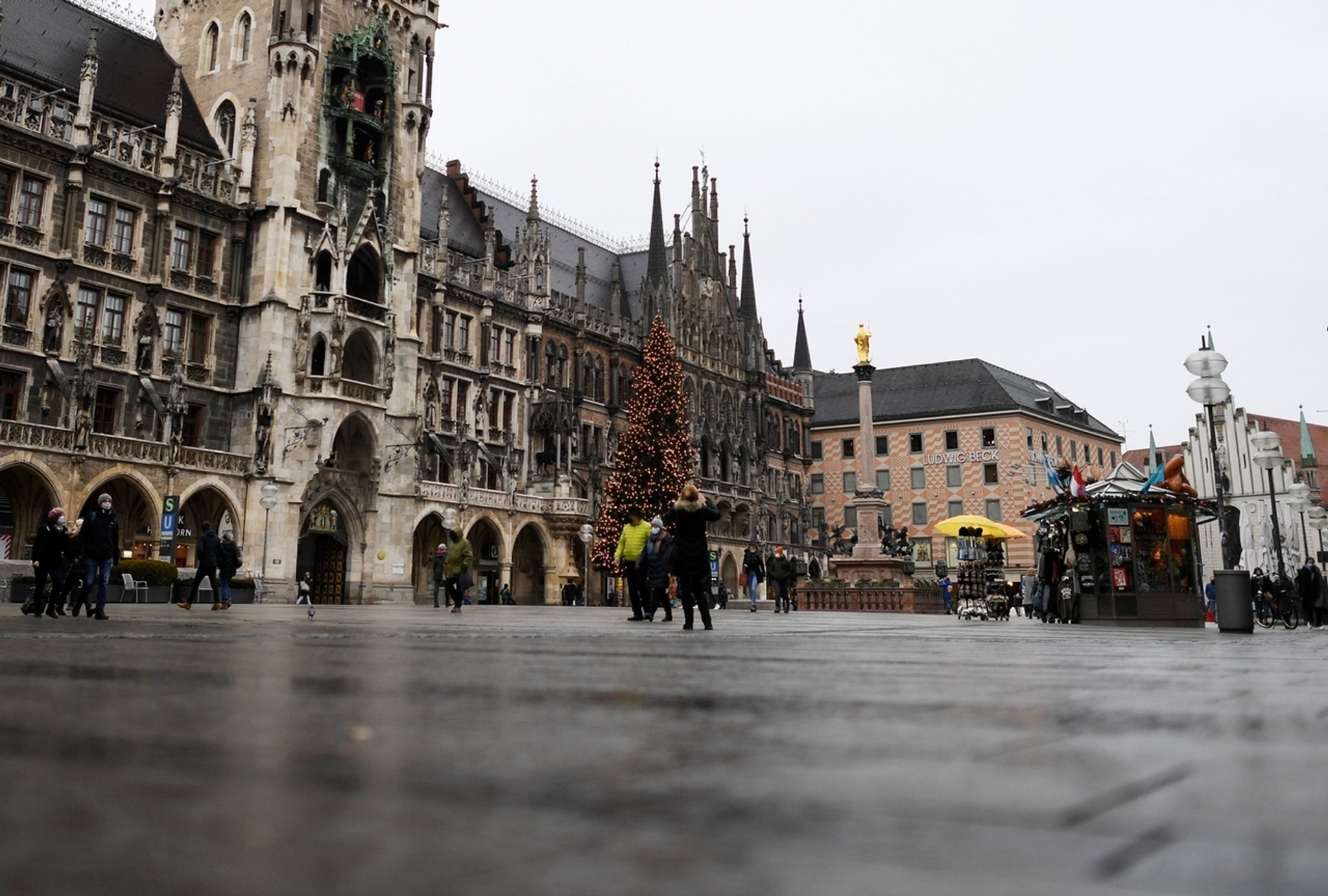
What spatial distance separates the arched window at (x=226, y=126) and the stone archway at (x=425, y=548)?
1449cm

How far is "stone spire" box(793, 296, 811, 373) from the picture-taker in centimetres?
Result: 7225

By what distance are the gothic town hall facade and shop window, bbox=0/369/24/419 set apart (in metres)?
0.05

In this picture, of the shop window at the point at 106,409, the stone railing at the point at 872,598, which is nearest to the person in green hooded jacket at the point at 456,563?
the stone railing at the point at 872,598

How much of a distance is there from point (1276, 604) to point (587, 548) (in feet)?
90.4

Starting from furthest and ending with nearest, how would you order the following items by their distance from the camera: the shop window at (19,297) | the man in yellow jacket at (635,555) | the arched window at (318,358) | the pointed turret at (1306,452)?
the pointed turret at (1306,452), the arched window at (318,358), the shop window at (19,297), the man in yellow jacket at (635,555)

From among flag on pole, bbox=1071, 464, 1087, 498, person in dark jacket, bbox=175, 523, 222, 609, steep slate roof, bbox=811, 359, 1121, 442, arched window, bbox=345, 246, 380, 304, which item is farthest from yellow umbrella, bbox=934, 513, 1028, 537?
steep slate roof, bbox=811, 359, 1121, 442

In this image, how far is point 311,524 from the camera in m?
35.0

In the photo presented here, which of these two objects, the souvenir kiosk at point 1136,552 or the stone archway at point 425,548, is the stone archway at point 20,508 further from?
the souvenir kiosk at point 1136,552

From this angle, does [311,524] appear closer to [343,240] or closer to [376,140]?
[343,240]

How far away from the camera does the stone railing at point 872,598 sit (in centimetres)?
3319

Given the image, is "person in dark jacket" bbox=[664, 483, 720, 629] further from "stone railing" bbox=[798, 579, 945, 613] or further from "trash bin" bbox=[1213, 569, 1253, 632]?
"stone railing" bbox=[798, 579, 945, 613]

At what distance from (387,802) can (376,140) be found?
1601 inches

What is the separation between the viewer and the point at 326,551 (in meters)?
36.8

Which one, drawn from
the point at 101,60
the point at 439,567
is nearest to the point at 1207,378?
the point at 439,567
